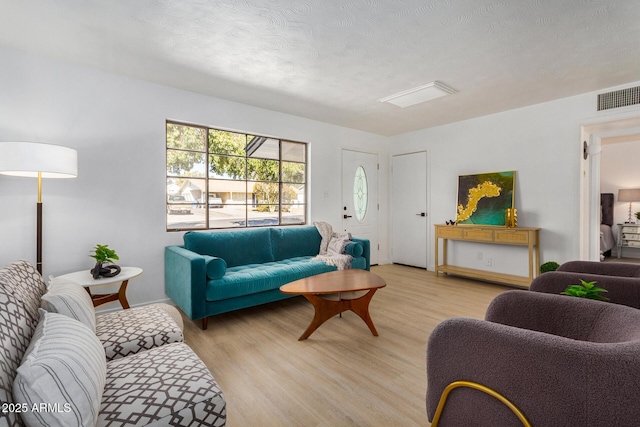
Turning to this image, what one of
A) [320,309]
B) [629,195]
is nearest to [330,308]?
[320,309]

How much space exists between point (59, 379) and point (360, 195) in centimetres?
494

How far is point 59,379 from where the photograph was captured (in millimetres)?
874

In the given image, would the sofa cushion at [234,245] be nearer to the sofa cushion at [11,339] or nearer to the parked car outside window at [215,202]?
the parked car outside window at [215,202]

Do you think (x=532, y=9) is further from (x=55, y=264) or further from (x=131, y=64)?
(x=55, y=264)

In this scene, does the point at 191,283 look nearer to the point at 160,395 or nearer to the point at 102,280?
the point at 102,280

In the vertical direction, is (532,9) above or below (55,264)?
above

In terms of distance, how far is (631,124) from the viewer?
3.65 metres

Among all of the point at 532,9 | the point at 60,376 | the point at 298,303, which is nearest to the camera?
the point at 60,376

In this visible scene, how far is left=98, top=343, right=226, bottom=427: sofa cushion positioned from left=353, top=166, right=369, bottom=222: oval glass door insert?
→ 4.33 metres

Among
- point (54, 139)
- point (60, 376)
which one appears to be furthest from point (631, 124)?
point (54, 139)

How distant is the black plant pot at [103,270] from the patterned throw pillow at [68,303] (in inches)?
38.8

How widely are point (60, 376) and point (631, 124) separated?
216 inches

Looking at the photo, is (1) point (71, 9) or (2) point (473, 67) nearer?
(1) point (71, 9)

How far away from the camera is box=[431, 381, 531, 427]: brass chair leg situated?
924 mm
